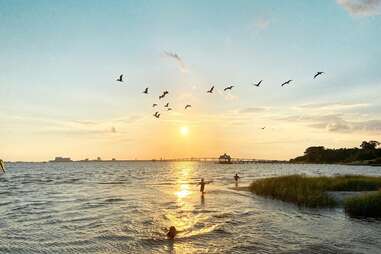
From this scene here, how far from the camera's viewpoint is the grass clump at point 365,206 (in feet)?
108

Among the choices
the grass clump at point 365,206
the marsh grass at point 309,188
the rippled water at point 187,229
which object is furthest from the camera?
the marsh grass at point 309,188

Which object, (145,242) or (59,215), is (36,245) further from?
(59,215)

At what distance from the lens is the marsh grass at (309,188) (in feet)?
131

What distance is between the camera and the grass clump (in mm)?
32875

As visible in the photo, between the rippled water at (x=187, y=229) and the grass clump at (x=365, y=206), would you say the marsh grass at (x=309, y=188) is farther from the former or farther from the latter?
the grass clump at (x=365, y=206)

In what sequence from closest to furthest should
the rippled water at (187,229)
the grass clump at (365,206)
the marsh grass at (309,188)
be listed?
the rippled water at (187,229) < the grass clump at (365,206) < the marsh grass at (309,188)

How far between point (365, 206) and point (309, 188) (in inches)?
450

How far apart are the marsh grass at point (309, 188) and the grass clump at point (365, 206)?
4.74m

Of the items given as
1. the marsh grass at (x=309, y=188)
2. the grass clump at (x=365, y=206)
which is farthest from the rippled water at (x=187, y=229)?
the marsh grass at (x=309, y=188)

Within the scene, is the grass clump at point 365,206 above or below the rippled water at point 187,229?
above

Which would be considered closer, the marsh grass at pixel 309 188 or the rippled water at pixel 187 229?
the rippled water at pixel 187 229

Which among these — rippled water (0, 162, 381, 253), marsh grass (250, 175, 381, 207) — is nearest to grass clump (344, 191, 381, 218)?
rippled water (0, 162, 381, 253)

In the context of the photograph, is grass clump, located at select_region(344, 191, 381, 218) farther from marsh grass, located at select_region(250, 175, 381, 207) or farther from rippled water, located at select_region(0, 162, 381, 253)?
marsh grass, located at select_region(250, 175, 381, 207)

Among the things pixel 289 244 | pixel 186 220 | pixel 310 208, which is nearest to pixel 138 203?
pixel 186 220
